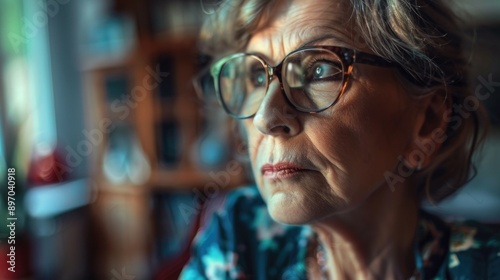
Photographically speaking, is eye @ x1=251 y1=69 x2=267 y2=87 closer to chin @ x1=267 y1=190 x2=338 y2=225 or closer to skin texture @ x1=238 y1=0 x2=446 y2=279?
skin texture @ x1=238 y1=0 x2=446 y2=279

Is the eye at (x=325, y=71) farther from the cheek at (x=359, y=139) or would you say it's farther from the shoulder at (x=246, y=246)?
the shoulder at (x=246, y=246)

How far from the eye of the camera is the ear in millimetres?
513

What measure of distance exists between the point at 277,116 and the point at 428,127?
7.5 inches

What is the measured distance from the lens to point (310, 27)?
47 cm

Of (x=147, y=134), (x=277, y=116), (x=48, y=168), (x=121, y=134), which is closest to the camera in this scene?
(x=277, y=116)

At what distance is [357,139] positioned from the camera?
0.48m

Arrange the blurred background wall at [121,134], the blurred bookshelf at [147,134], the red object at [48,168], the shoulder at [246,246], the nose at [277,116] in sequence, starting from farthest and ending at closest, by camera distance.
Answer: the blurred bookshelf at [147,134], the blurred background wall at [121,134], the red object at [48,168], the shoulder at [246,246], the nose at [277,116]

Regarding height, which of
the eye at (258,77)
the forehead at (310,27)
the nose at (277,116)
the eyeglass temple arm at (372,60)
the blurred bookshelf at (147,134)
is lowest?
the blurred bookshelf at (147,134)

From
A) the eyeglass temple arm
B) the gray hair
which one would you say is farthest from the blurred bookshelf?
the eyeglass temple arm

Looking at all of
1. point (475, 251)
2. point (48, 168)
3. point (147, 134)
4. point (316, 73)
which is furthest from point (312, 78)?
point (147, 134)

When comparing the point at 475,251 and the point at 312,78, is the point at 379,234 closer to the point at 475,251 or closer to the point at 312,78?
the point at 475,251

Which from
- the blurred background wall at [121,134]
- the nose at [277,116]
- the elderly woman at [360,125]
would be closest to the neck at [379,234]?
the elderly woman at [360,125]

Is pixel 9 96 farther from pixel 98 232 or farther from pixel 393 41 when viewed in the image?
pixel 98 232

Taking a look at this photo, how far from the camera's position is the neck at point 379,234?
0.52 metres
